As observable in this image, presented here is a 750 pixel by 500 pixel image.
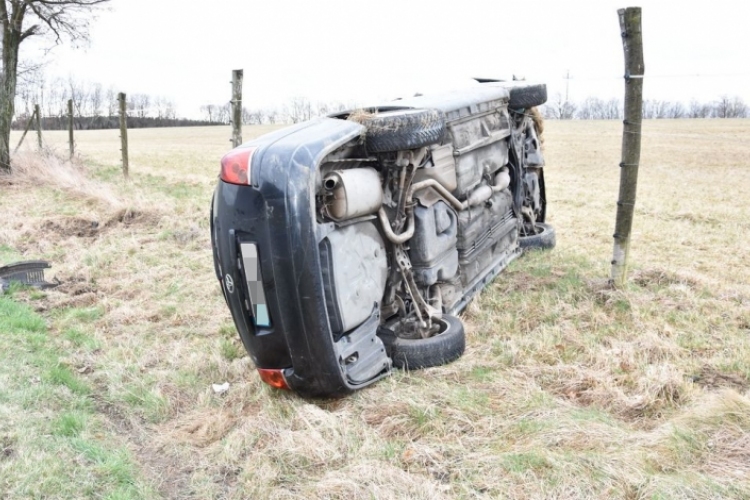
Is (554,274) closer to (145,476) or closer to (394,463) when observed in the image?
(394,463)

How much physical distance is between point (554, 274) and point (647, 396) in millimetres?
2712

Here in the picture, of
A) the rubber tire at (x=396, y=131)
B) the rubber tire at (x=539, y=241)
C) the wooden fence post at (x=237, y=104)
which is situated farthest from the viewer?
the wooden fence post at (x=237, y=104)

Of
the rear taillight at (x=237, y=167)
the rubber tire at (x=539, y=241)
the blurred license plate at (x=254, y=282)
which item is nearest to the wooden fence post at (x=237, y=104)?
the rubber tire at (x=539, y=241)

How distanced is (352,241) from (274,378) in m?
0.94

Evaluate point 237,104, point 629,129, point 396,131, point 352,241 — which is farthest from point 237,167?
point 237,104

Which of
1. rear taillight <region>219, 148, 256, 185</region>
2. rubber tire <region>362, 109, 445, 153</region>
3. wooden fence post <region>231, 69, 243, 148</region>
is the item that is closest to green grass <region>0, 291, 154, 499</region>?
rear taillight <region>219, 148, 256, 185</region>

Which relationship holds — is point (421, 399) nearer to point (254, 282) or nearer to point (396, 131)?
point (254, 282)

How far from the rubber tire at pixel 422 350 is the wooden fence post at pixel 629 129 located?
2.11 metres

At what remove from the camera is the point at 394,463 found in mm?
3168

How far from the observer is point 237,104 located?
8.96m

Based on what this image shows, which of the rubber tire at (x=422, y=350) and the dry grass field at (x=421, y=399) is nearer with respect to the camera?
the dry grass field at (x=421, y=399)

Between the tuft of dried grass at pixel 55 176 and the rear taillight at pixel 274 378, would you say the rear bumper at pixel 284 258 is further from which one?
the tuft of dried grass at pixel 55 176

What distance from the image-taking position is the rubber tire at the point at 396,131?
4.16 m

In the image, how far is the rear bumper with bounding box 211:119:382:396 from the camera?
11.5 feet
